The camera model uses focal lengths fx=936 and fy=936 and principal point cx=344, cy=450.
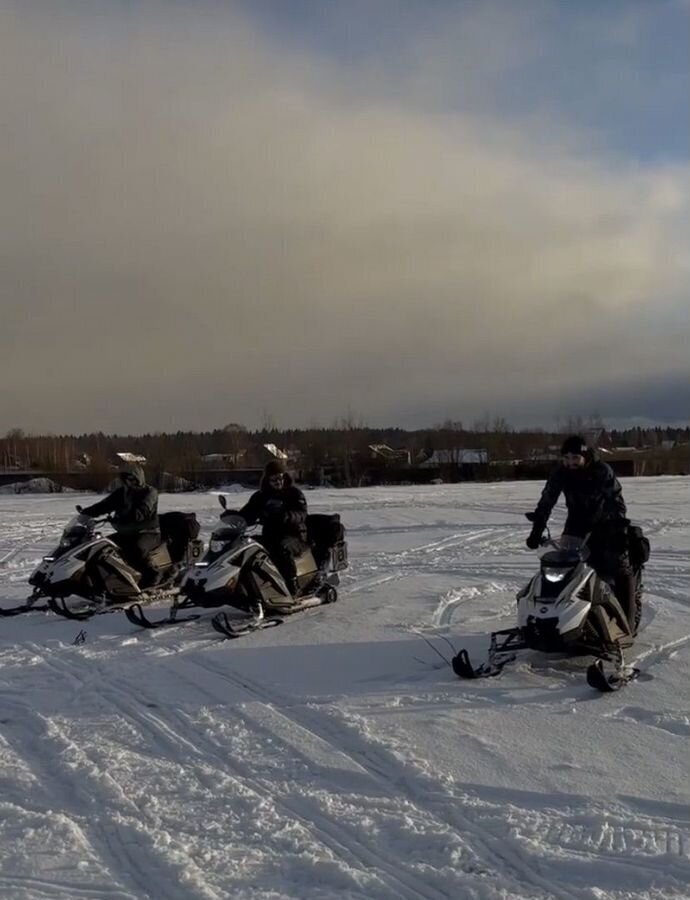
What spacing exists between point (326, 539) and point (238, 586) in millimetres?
1856

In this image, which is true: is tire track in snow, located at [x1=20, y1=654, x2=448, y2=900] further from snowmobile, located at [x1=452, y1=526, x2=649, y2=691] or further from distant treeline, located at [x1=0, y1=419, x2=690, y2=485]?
distant treeline, located at [x1=0, y1=419, x2=690, y2=485]

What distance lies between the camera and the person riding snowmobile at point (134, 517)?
33.4 feet

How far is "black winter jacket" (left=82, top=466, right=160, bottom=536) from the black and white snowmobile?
1171mm

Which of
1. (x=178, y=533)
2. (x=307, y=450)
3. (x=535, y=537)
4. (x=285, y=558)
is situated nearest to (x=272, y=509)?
(x=285, y=558)

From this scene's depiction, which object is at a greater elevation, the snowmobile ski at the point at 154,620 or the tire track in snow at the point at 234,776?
the snowmobile ski at the point at 154,620

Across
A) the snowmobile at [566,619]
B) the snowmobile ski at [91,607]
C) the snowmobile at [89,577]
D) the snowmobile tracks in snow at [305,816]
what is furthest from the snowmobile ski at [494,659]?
the snowmobile at [89,577]

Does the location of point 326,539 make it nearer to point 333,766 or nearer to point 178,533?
point 178,533

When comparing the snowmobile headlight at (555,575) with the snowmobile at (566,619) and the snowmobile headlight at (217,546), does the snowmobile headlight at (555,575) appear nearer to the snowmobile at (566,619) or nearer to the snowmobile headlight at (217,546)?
the snowmobile at (566,619)

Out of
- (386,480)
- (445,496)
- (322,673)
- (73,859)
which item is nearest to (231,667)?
(322,673)

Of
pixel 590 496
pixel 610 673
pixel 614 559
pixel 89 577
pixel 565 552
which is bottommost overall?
pixel 610 673

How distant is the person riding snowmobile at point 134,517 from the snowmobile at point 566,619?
4590 mm

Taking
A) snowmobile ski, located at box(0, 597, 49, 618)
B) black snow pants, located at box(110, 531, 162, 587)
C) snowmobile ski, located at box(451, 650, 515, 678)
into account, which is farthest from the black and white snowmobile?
snowmobile ski, located at box(451, 650, 515, 678)

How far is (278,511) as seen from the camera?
9.54 meters

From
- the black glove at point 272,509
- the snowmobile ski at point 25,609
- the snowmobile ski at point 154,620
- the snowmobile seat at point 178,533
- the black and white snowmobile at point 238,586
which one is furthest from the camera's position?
the snowmobile seat at point 178,533
